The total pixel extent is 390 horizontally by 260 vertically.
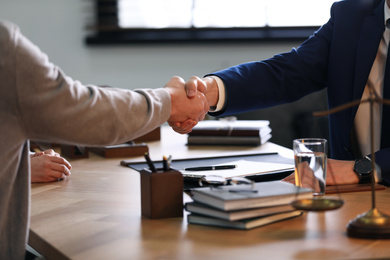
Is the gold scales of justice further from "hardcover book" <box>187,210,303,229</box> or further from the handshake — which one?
the handshake

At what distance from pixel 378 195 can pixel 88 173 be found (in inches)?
33.8

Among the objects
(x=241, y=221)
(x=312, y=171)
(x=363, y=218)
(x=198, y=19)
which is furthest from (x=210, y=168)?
(x=198, y=19)

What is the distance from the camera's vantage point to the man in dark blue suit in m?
1.98

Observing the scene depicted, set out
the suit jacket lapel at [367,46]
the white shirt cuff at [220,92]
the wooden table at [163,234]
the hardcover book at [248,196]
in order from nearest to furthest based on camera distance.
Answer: the wooden table at [163,234], the hardcover book at [248,196], the suit jacket lapel at [367,46], the white shirt cuff at [220,92]

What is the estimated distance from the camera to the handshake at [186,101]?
1736 millimetres

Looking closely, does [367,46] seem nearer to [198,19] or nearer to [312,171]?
[312,171]

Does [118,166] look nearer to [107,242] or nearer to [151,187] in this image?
[151,187]

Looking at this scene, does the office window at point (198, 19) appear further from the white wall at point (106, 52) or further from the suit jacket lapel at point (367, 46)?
the suit jacket lapel at point (367, 46)

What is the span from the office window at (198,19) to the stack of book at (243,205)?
252 cm

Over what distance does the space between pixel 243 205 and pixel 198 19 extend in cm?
268

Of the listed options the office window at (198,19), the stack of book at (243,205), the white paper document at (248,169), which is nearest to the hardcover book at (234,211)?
the stack of book at (243,205)

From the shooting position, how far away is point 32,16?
3637 millimetres

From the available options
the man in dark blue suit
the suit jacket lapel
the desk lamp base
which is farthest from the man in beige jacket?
the suit jacket lapel

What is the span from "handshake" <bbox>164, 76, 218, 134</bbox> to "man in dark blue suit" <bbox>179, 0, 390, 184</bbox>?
0.06ft
